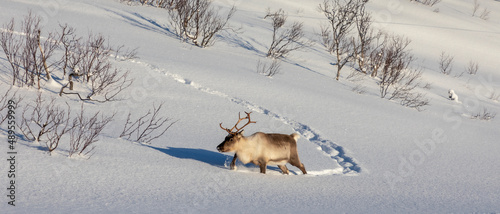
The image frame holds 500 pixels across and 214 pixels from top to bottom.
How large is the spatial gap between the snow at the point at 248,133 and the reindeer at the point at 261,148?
157 millimetres

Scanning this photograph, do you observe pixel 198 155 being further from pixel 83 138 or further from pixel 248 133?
pixel 248 133

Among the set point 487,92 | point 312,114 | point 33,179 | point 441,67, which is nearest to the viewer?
point 33,179

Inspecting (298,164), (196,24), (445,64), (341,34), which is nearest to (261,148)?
(298,164)

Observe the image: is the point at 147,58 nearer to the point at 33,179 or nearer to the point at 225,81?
the point at 225,81

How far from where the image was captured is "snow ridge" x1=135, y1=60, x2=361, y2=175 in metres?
5.05

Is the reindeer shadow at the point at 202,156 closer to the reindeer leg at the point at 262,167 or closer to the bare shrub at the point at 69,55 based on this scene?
the reindeer leg at the point at 262,167

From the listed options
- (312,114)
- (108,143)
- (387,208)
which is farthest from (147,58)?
(387,208)

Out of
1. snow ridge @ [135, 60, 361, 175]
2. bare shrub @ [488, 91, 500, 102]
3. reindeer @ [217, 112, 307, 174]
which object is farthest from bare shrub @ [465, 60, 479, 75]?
reindeer @ [217, 112, 307, 174]

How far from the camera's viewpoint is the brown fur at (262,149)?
367 cm

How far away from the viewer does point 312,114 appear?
7.46 m

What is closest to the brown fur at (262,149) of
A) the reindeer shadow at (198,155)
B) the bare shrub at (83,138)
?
the reindeer shadow at (198,155)

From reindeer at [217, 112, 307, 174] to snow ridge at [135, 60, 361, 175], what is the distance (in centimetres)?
87

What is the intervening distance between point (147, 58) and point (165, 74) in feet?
3.97

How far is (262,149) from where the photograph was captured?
3.86 m
